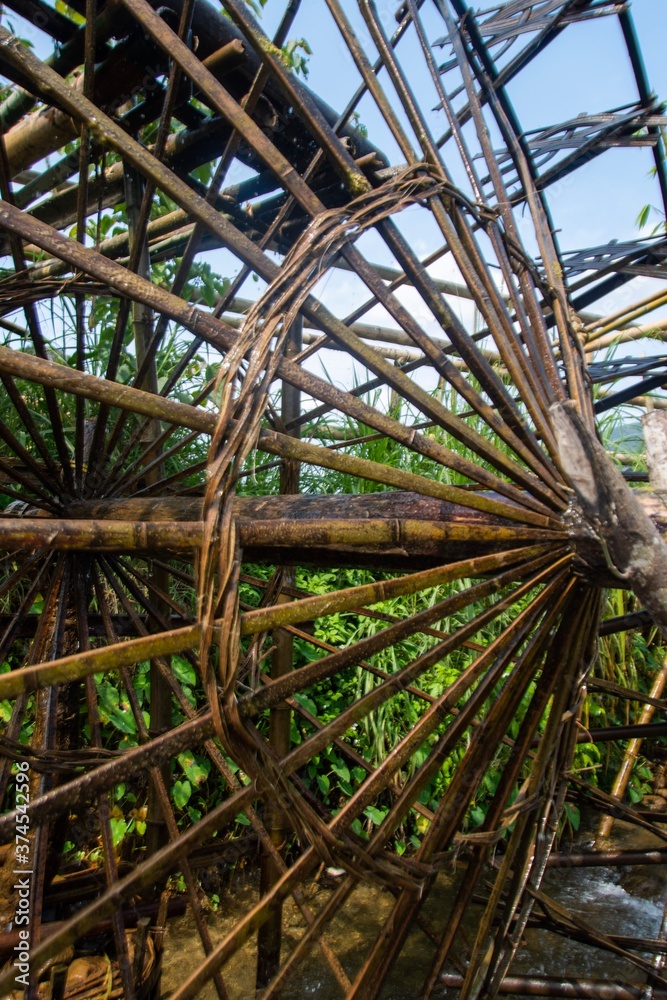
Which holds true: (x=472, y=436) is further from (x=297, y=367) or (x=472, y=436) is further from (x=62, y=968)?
(x=62, y=968)

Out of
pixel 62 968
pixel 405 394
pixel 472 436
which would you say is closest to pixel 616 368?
pixel 472 436

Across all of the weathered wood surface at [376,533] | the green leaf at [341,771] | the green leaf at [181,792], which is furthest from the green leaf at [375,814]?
the weathered wood surface at [376,533]

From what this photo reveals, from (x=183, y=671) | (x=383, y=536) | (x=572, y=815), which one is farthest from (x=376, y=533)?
(x=572, y=815)

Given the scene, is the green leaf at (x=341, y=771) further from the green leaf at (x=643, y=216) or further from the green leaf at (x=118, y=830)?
the green leaf at (x=643, y=216)

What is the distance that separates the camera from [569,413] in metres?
0.96

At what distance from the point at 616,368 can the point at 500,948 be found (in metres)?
1.75

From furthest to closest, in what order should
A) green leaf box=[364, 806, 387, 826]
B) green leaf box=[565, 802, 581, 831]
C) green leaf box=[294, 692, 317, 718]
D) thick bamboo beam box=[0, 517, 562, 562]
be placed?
green leaf box=[565, 802, 581, 831] → green leaf box=[294, 692, 317, 718] → green leaf box=[364, 806, 387, 826] → thick bamboo beam box=[0, 517, 562, 562]

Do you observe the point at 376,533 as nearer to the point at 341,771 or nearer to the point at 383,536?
the point at 383,536

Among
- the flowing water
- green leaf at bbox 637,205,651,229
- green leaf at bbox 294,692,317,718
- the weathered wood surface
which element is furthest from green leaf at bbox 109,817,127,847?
green leaf at bbox 637,205,651,229

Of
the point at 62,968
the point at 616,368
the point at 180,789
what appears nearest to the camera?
the point at 62,968

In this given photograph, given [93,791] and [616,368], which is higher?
[616,368]

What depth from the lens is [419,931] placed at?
304cm

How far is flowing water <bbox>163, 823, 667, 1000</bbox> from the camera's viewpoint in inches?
104

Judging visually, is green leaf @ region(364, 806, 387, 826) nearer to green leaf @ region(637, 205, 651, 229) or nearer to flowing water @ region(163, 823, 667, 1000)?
flowing water @ region(163, 823, 667, 1000)
